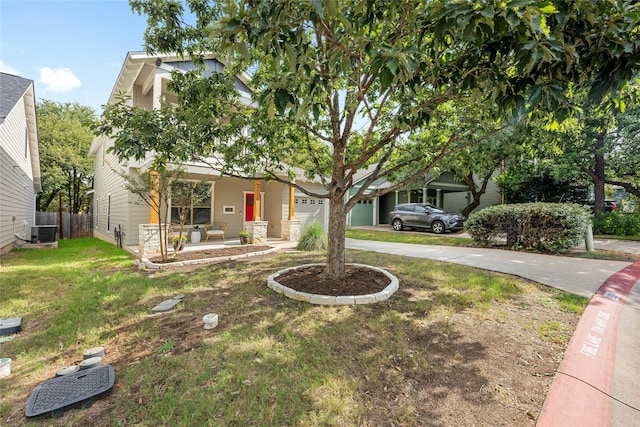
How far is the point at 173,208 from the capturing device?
10375 mm

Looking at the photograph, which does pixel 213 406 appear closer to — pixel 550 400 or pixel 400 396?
pixel 400 396

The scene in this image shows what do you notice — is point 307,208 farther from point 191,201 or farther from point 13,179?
point 13,179

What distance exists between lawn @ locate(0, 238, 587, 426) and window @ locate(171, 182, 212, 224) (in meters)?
2.81

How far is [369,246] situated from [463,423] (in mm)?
8654

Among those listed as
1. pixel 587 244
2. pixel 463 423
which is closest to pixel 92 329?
pixel 463 423

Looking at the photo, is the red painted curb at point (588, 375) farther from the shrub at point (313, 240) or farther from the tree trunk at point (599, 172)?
the tree trunk at point (599, 172)

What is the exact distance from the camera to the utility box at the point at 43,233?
11211 millimetres

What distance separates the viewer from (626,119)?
11.3m

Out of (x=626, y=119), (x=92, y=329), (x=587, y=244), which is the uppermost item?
(x=626, y=119)

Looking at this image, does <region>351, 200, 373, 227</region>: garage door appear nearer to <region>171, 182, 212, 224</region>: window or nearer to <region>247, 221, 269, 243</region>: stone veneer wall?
<region>247, 221, 269, 243</region>: stone veneer wall

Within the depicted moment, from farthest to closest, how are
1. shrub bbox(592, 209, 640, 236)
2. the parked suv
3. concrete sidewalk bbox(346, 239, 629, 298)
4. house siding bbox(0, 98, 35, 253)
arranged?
the parked suv
shrub bbox(592, 209, 640, 236)
house siding bbox(0, 98, 35, 253)
concrete sidewalk bbox(346, 239, 629, 298)

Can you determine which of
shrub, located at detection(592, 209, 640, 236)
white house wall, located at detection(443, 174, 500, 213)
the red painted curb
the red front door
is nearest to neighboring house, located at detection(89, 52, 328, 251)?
the red front door

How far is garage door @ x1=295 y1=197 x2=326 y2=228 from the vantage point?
13266 mm

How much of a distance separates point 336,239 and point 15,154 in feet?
39.5
